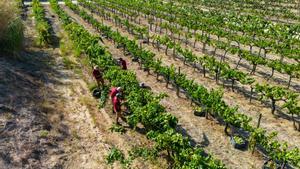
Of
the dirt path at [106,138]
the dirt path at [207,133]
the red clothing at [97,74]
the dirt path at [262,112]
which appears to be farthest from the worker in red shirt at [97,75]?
the dirt path at [262,112]

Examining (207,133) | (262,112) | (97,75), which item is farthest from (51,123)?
(262,112)

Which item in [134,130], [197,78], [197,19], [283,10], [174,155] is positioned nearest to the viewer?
[174,155]

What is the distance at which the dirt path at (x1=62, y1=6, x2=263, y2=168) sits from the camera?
15906 mm

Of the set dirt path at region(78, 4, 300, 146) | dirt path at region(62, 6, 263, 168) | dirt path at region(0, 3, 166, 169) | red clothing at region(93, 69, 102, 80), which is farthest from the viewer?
red clothing at region(93, 69, 102, 80)

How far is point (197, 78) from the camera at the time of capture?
25.9 m

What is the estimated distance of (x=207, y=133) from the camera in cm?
1808

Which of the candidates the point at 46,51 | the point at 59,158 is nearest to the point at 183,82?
the point at 59,158

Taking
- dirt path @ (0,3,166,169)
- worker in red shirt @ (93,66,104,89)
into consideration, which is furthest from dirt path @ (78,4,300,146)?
worker in red shirt @ (93,66,104,89)

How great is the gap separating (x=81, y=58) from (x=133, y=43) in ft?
14.4

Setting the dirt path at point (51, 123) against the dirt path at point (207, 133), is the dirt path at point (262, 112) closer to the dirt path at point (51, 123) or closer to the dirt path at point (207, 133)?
the dirt path at point (207, 133)

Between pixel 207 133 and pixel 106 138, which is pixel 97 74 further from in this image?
pixel 207 133

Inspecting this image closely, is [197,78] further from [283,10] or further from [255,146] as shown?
[283,10]

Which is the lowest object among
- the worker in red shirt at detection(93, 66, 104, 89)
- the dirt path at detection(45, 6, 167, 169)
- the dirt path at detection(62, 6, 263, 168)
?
the dirt path at detection(45, 6, 167, 169)

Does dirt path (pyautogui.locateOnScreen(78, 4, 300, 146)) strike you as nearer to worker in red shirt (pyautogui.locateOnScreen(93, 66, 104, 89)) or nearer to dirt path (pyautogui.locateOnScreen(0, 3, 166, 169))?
dirt path (pyautogui.locateOnScreen(0, 3, 166, 169))
